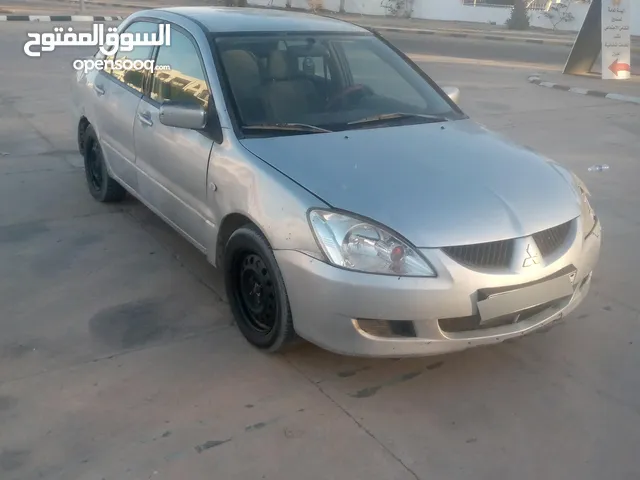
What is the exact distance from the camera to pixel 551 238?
128 inches

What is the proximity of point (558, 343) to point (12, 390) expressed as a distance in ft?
9.10

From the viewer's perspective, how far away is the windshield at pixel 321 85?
Answer: 3.88 meters

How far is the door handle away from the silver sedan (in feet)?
0.10

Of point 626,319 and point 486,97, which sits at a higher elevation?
point 486,97

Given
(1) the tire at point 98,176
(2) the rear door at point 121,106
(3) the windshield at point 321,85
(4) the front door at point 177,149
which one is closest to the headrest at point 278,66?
(3) the windshield at point 321,85

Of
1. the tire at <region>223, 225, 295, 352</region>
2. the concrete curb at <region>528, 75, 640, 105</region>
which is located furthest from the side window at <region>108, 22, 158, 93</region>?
the concrete curb at <region>528, 75, 640, 105</region>

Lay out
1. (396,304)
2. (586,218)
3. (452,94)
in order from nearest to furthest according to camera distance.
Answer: (396,304) → (586,218) → (452,94)

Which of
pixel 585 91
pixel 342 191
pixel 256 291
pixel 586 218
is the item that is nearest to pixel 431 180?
pixel 342 191

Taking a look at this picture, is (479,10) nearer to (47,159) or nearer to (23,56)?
(23,56)

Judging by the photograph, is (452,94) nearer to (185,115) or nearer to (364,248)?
(185,115)

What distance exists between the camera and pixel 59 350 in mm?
3600

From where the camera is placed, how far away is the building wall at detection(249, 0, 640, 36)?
95.8 feet

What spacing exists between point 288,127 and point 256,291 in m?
0.91

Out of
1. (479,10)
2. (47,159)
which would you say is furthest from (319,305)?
(479,10)
